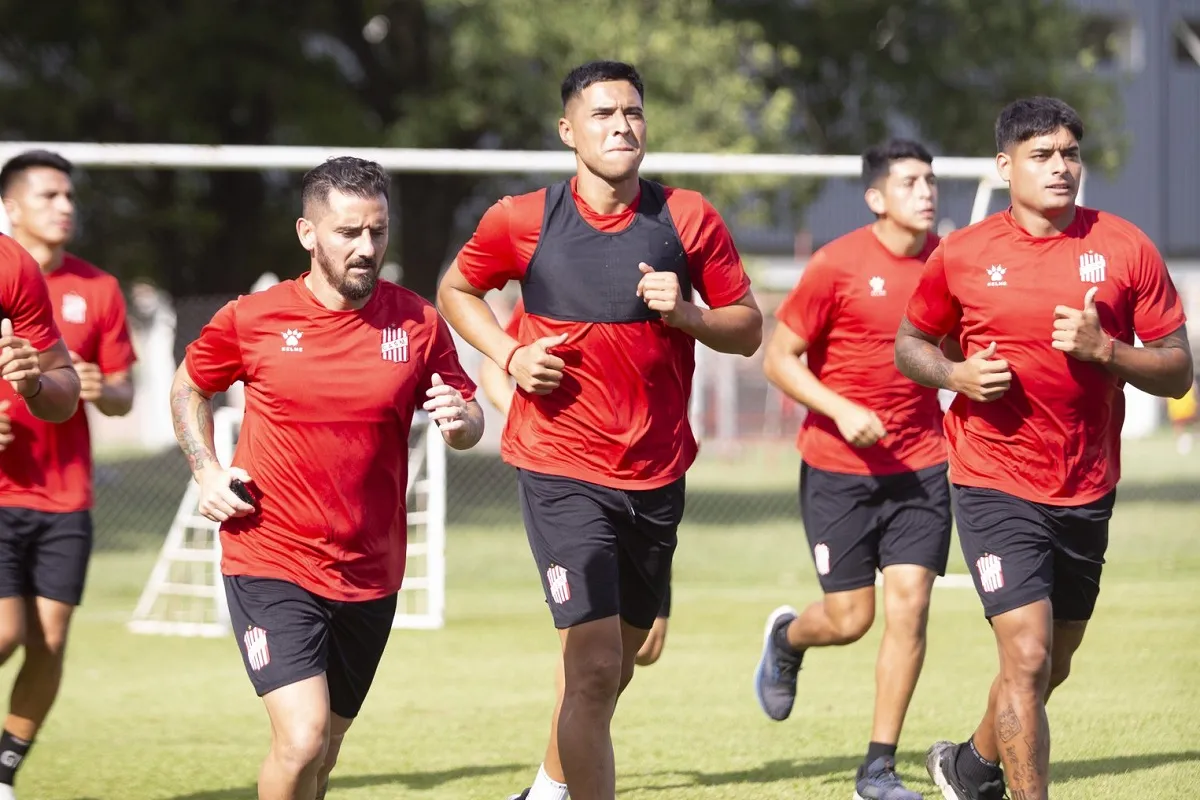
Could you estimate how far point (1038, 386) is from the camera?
590 centimetres

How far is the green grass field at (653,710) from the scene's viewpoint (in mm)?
7512

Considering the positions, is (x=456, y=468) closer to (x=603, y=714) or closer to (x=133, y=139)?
(x=133, y=139)

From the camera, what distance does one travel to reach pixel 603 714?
18.4ft

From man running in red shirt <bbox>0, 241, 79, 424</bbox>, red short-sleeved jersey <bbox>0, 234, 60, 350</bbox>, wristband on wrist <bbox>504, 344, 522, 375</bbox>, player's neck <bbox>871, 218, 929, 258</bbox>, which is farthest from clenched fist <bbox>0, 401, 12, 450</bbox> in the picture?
player's neck <bbox>871, 218, 929, 258</bbox>

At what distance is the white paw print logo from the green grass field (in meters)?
2.67

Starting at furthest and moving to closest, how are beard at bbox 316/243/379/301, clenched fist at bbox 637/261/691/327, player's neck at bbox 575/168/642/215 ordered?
player's neck at bbox 575/168/642/215, clenched fist at bbox 637/261/691/327, beard at bbox 316/243/379/301

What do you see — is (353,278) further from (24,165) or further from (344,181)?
(24,165)

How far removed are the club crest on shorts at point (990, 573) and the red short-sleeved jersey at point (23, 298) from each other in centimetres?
340

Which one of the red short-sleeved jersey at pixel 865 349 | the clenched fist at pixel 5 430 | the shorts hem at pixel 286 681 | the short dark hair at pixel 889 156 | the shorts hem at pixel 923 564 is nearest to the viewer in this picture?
the shorts hem at pixel 286 681

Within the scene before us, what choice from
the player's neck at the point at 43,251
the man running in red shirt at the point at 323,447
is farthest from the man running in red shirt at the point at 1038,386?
the player's neck at the point at 43,251

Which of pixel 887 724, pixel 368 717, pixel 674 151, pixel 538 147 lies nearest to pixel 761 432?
pixel 538 147

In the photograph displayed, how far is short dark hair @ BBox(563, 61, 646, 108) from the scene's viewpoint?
5.93 m

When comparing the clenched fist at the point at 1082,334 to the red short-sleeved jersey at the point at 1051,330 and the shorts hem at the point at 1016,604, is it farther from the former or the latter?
the shorts hem at the point at 1016,604

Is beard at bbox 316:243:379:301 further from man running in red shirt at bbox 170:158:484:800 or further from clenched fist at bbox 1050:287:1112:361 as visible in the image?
clenched fist at bbox 1050:287:1112:361
